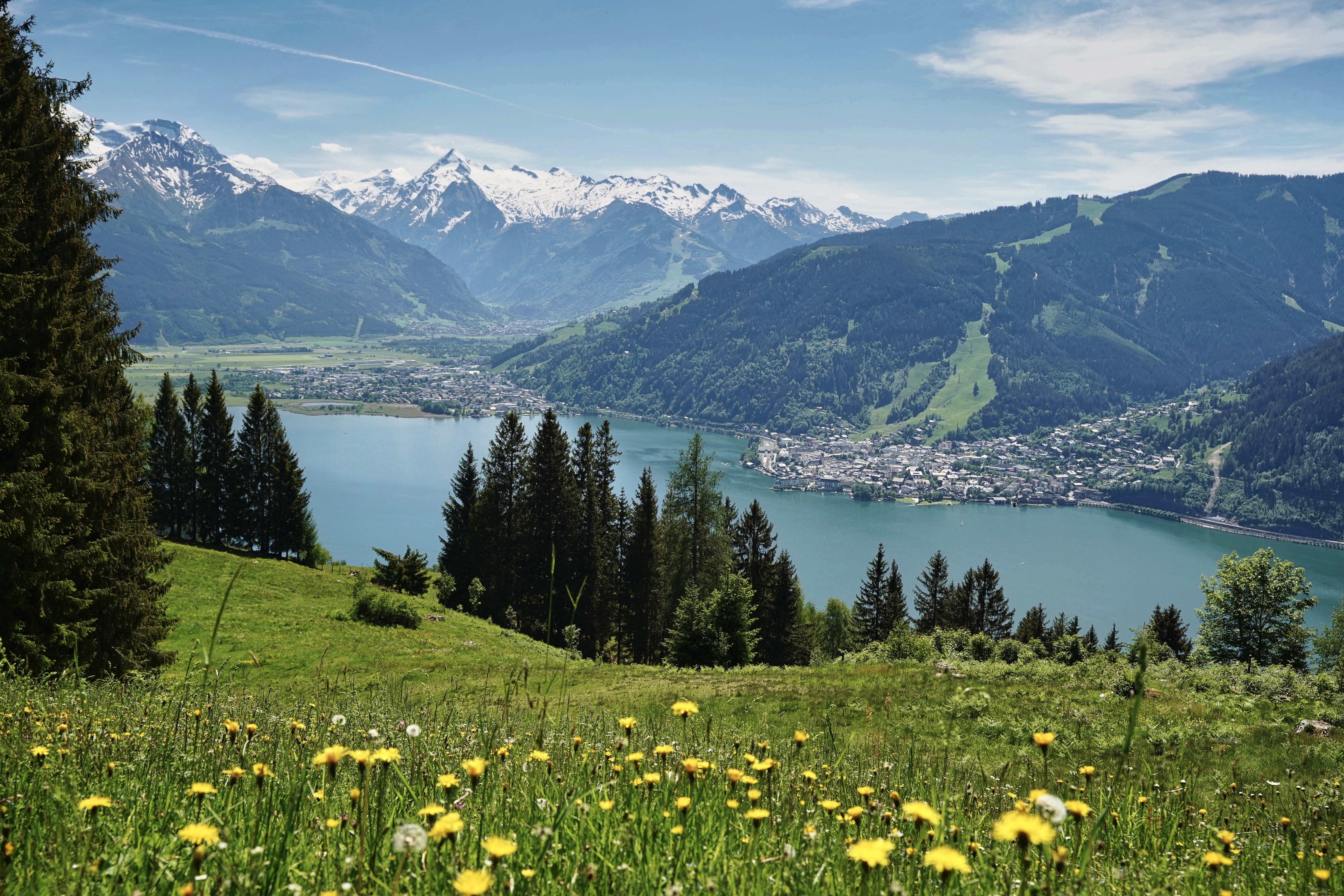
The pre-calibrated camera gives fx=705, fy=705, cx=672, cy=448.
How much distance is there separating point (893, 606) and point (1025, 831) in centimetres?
4990

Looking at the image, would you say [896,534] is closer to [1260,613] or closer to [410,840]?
[1260,613]

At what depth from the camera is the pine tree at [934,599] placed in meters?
54.3

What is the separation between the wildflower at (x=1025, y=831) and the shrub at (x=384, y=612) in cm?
2822

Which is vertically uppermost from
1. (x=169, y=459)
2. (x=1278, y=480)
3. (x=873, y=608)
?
(x=169, y=459)

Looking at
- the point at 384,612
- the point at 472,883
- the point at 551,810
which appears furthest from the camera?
the point at 384,612

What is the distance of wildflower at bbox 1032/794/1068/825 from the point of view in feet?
4.71

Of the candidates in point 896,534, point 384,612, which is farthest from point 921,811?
point 896,534

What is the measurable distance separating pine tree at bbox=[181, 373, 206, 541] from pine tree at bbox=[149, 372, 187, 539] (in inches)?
3.8

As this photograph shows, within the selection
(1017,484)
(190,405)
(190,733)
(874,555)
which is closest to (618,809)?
(190,733)

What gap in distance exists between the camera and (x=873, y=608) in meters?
54.2

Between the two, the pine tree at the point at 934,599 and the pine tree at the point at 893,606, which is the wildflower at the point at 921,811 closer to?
the pine tree at the point at 893,606

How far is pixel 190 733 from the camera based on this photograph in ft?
15.0

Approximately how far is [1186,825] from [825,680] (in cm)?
1526

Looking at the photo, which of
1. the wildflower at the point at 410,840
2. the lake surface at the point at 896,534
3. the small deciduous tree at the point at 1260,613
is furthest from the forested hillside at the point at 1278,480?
the wildflower at the point at 410,840
